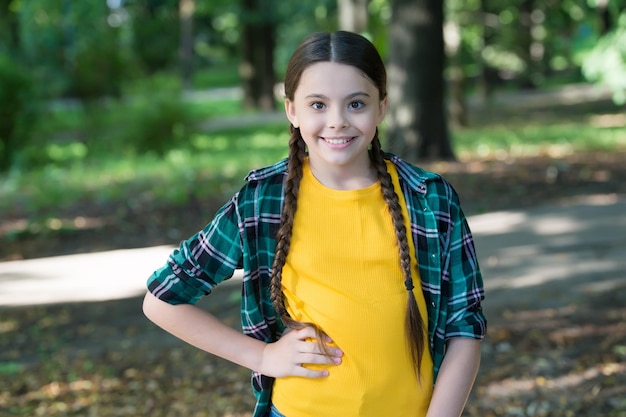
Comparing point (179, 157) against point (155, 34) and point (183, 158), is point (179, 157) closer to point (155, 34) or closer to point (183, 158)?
point (183, 158)

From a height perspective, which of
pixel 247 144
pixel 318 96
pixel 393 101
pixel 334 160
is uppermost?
pixel 318 96

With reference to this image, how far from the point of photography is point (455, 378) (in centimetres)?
210

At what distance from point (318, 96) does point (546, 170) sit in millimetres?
10637

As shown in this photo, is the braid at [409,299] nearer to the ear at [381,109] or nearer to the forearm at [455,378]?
the forearm at [455,378]

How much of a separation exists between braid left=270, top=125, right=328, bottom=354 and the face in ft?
0.20

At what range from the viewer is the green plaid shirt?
6.93ft

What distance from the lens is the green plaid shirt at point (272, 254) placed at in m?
2.11

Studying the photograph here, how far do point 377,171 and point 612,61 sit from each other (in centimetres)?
1091

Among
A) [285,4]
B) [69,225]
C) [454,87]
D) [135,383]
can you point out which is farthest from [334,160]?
[285,4]

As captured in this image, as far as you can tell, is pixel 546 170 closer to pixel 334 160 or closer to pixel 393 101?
pixel 393 101

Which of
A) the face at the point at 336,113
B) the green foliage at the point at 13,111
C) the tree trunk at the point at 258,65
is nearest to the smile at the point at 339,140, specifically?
the face at the point at 336,113

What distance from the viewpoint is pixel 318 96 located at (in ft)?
6.87

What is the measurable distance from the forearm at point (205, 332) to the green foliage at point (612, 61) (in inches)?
424

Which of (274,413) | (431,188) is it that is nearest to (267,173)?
(431,188)
